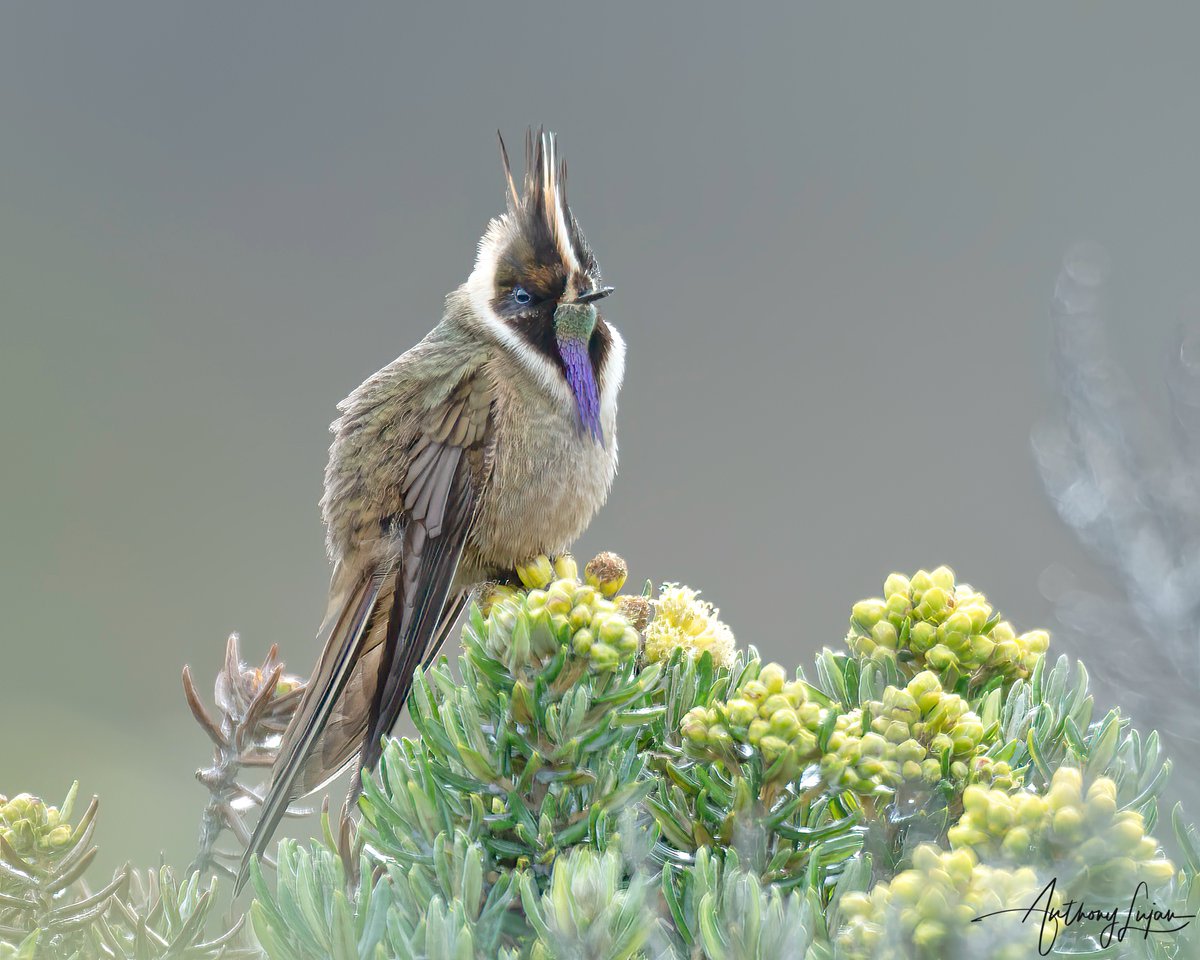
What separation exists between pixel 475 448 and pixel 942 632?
1161mm

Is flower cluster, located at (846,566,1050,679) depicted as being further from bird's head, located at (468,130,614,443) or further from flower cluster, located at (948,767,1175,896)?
bird's head, located at (468,130,614,443)

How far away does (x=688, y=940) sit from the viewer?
462 millimetres

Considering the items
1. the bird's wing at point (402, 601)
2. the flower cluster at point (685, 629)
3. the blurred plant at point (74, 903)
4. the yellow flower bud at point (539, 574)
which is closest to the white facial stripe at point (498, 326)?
the bird's wing at point (402, 601)

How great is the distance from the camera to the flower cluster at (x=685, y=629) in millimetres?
717

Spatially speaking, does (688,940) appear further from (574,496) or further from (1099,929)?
(574,496)

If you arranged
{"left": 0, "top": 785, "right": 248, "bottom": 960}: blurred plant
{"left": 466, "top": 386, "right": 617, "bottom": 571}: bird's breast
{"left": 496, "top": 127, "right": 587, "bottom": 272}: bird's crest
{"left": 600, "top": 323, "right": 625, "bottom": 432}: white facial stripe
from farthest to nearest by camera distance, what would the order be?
1. {"left": 600, "top": 323, "right": 625, "bottom": 432}: white facial stripe
2. {"left": 496, "top": 127, "right": 587, "bottom": 272}: bird's crest
3. {"left": 466, "top": 386, "right": 617, "bottom": 571}: bird's breast
4. {"left": 0, "top": 785, "right": 248, "bottom": 960}: blurred plant

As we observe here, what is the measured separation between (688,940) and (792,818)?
72mm

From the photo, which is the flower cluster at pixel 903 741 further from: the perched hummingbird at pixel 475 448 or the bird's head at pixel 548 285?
the bird's head at pixel 548 285

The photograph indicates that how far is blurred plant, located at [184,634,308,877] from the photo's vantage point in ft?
2.57

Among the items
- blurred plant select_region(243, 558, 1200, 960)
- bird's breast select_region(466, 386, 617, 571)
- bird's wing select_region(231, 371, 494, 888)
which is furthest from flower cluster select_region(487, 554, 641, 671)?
bird's breast select_region(466, 386, 617, 571)

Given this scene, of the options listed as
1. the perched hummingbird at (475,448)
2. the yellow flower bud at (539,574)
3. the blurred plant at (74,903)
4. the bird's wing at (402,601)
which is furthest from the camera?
the perched hummingbird at (475,448)

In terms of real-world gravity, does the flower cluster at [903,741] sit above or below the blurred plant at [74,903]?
above
